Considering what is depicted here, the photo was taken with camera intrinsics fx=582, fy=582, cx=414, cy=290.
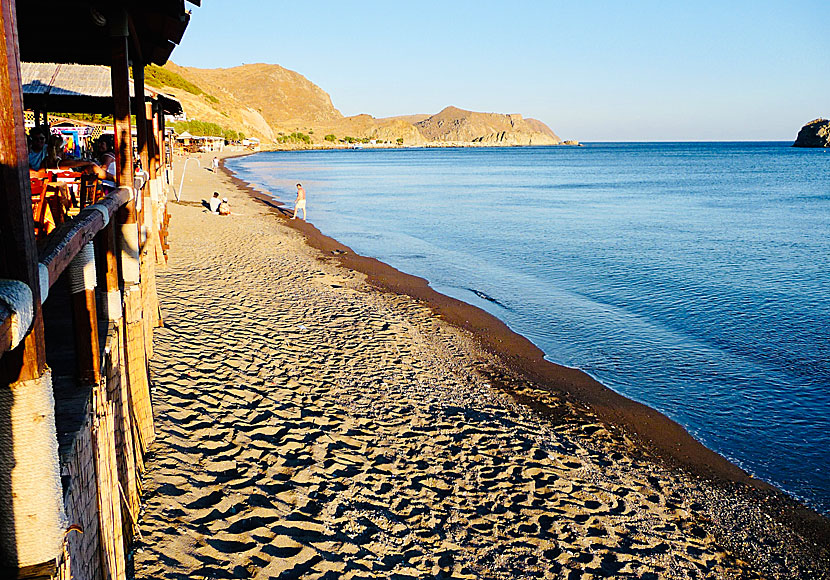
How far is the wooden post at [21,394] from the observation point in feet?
5.61

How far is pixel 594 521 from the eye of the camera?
5.73 m

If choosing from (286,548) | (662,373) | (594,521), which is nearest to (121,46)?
(286,548)

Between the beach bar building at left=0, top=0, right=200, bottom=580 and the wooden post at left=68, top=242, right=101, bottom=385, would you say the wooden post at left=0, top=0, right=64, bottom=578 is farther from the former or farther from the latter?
the wooden post at left=68, top=242, right=101, bottom=385

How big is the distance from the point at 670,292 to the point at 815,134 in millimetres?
166362

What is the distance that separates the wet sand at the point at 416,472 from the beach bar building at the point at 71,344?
0.77m

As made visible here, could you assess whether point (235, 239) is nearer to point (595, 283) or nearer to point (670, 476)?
point (595, 283)

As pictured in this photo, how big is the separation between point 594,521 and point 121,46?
6486 millimetres

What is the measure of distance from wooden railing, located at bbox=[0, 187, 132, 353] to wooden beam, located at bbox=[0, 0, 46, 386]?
0.25m

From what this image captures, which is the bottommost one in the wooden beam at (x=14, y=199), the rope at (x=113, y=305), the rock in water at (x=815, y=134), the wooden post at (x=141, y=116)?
the rope at (x=113, y=305)

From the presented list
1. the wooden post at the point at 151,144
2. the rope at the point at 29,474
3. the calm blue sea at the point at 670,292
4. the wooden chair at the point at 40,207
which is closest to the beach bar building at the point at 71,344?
the rope at the point at 29,474

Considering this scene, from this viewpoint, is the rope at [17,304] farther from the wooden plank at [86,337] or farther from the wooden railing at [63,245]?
the wooden plank at [86,337]

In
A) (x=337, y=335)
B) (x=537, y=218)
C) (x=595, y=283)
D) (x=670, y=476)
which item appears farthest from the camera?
(x=537, y=218)

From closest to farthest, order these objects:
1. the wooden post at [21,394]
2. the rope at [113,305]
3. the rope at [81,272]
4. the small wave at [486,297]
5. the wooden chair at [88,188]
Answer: the wooden post at [21,394]
the rope at [81,272]
the rope at [113,305]
the wooden chair at [88,188]
the small wave at [486,297]

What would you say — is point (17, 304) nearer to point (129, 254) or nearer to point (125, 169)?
point (129, 254)
